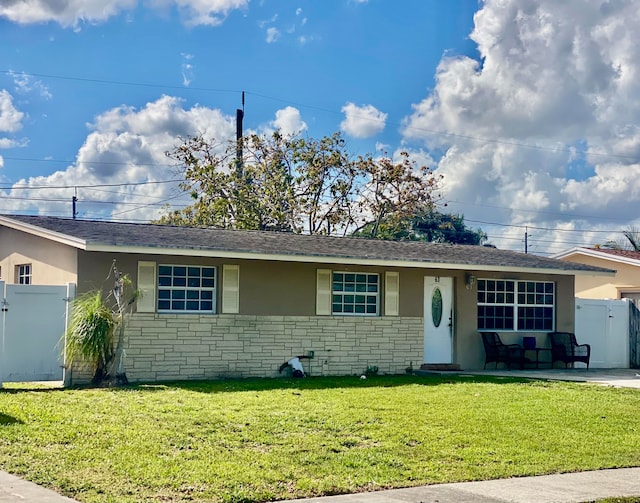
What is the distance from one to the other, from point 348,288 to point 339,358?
64.0 inches

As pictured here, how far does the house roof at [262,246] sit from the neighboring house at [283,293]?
0.14ft

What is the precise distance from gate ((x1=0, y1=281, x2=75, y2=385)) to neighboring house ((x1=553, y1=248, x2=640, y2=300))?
17.8 m

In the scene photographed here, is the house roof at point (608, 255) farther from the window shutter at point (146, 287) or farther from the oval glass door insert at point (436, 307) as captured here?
the window shutter at point (146, 287)

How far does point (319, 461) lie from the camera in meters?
9.23

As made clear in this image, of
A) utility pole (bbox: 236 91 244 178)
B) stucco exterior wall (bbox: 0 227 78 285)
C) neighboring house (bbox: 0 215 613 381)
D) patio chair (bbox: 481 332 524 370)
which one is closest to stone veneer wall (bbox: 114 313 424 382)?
neighboring house (bbox: 0 215 613 381)

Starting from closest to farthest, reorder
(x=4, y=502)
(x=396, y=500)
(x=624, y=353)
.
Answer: (x=4, y=502) → (x=396, y=500) → (x=624, y=353)

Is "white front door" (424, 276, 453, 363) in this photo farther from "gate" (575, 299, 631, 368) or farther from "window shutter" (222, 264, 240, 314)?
"window shutter" (222, 264, 240, 314)

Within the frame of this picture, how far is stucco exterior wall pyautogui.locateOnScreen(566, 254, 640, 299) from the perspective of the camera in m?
27.4

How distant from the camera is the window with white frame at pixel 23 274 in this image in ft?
61.1

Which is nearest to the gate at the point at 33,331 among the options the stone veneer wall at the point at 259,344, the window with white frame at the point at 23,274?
the stone veneer wall at the point at 259,344

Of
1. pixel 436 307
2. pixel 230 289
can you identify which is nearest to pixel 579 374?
pixel 436 307

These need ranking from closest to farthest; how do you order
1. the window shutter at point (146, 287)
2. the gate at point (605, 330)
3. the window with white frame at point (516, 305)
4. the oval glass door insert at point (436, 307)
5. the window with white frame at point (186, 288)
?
the window shutter at point (146, 287), the window with white frame at point (186, 288), the oval glass door insert at point (436, 307), the window with white frame at point (516, 305), the gate at point (605, 330)

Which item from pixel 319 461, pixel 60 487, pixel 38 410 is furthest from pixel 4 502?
pixel 38 410

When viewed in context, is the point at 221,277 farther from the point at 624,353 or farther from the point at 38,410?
the point at 624,353
